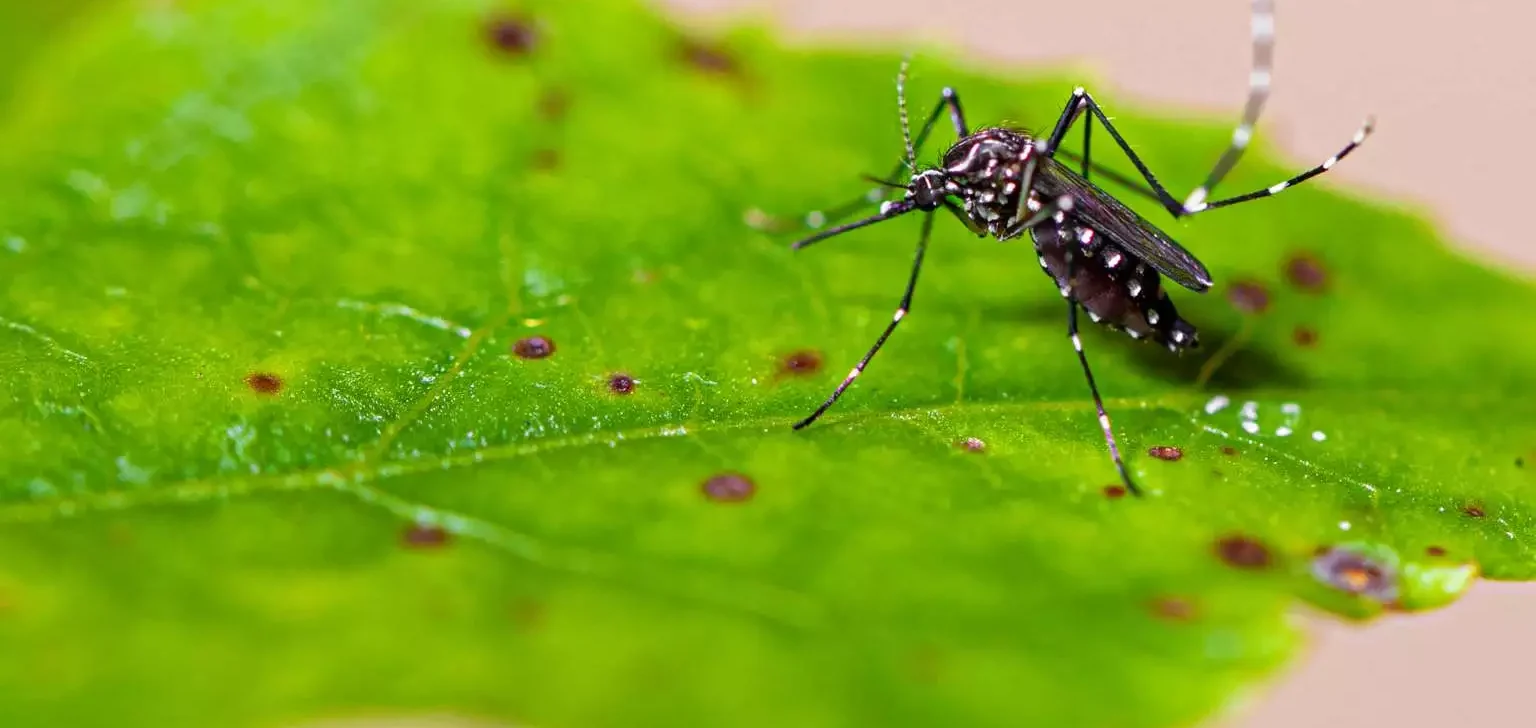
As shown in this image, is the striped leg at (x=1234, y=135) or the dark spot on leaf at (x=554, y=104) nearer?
the striped leg at (x=1234, y=135)

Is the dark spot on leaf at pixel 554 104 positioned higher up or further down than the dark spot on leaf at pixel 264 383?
higher up

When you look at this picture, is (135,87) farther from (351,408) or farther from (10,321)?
(351,408)

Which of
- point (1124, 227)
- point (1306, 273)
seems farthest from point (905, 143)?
point (1306, 273)

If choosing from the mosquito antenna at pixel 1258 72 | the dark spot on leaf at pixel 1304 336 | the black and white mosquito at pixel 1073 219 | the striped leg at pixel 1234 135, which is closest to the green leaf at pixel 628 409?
the dark spot on leaf at pixel 1304 336

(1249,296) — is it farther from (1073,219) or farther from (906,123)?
(906,123)

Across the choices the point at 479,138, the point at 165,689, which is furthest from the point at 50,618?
the point at 479,138

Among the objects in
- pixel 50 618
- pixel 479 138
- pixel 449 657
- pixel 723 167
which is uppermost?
pixel 723 167

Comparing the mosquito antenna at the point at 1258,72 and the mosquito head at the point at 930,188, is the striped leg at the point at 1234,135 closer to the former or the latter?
the mosquito antenna at the point at 1258,72

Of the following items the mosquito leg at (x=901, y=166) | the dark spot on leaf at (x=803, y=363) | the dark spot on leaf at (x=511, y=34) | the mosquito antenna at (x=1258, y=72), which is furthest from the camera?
the dark spot on leaf at (x=511, y=34)
